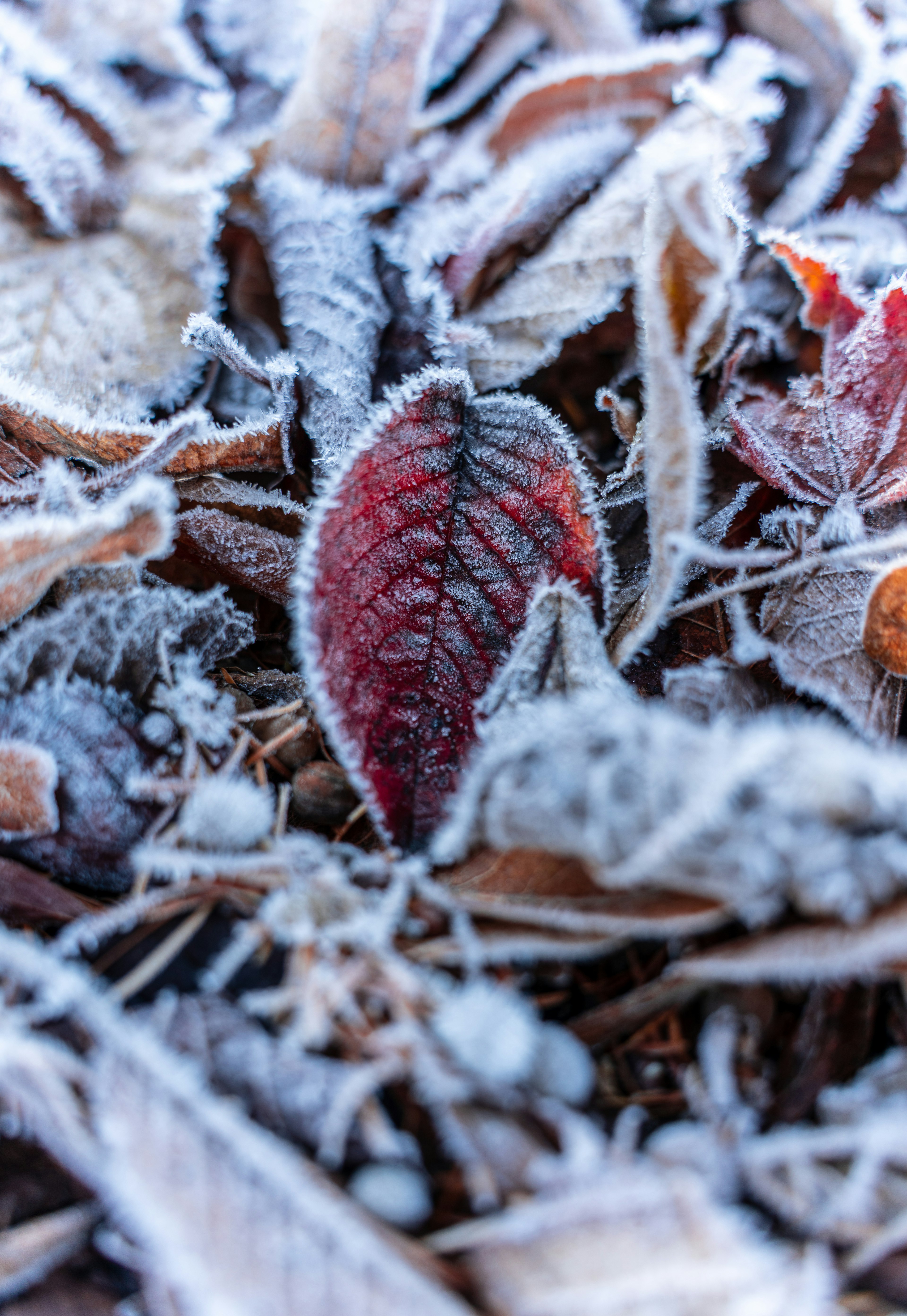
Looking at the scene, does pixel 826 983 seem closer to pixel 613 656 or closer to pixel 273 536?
pixel 613 656

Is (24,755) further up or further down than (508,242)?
further down

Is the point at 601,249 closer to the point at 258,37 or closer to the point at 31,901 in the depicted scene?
the point at 258,37

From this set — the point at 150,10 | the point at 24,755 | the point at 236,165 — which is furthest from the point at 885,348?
the point at 150,10

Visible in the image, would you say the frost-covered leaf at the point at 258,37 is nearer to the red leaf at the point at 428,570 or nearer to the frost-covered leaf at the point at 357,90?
the frost-covered leaf at the point at 357,90

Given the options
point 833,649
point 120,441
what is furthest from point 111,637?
point 833,649

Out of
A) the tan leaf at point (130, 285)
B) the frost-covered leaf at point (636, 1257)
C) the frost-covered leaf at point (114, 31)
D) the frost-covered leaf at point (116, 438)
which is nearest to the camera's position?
the frost-covered leaf at point (636, 1257)

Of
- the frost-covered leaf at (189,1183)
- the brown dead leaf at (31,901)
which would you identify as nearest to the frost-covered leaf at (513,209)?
the brown dead leaf at (31,901)

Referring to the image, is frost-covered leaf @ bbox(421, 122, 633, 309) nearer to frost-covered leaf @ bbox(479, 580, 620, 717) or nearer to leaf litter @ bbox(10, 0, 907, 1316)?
leaf litter @ bbox(10, 0, 907, 1316)
